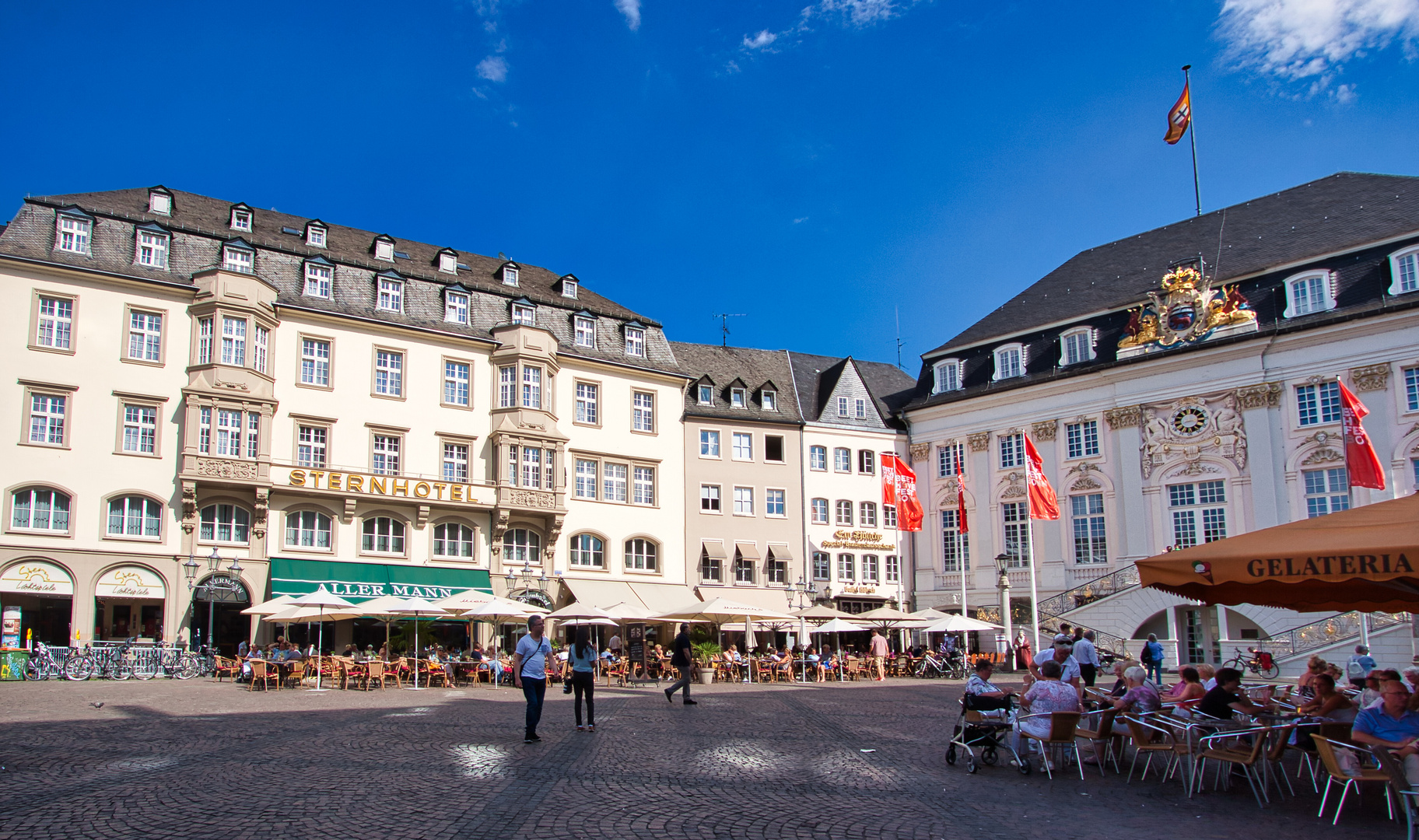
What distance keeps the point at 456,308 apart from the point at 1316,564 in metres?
36.1

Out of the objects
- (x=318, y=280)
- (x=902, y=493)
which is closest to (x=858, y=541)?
(x=902, y=493)

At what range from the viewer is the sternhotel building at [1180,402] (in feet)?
121

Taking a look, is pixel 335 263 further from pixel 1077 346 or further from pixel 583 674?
pixel 1077 346

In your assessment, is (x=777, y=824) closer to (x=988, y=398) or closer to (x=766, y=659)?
(x=766, y=659)

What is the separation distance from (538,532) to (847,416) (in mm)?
16320

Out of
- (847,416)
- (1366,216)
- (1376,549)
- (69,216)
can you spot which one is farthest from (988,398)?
(1376,549)

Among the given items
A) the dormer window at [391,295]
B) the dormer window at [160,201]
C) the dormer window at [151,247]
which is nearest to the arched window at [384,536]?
the dormer window at [391,295]

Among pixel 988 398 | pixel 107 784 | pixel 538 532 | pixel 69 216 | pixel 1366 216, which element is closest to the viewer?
pixel 107 784

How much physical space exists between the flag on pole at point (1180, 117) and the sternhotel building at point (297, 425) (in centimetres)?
2449

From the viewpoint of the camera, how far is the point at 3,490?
106 feet

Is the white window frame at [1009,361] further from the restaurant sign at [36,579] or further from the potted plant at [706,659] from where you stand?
the restaurant sign at [36,579]

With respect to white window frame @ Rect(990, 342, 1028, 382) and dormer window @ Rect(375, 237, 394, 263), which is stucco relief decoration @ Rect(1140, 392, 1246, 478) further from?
dormer window @ Rect(375, 237, 394, 263)

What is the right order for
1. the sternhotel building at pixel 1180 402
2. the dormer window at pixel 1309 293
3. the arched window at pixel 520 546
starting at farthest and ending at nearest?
the arched window at pixel 520 546
the dormer window at pixel 1309 293
the sternhotel building at pixel 1180 402

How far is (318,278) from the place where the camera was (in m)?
39.4
